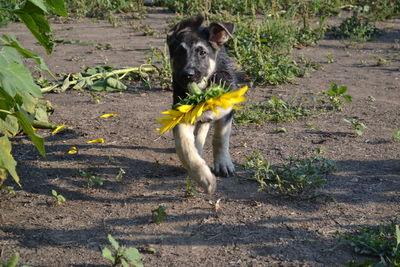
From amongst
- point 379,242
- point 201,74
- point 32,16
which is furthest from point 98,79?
point 379,242

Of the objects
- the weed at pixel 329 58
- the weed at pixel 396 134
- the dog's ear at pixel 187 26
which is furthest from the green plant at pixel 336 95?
the weed at pixel 329 58

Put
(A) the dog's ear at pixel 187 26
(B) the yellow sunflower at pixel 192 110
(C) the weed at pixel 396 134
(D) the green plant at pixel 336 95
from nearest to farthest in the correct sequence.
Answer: (B) the yellow sunflower at pixel 192 110 → (C) the weed at pixel 396 134 → (A) the dog's ear at pixel 187 26 → (D) the green plant at pixel 336 95

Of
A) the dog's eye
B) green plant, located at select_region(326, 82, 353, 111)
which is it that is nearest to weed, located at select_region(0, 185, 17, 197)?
the dog's eye

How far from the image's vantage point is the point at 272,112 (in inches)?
279

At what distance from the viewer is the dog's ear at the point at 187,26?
6121 mm

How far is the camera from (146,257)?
13.0 feet

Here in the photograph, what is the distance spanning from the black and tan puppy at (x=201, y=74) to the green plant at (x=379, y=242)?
1.46m

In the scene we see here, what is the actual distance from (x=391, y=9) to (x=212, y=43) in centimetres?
735

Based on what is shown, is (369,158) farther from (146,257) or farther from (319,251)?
(146,257)

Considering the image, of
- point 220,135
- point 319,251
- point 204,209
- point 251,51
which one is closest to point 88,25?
point 251,51

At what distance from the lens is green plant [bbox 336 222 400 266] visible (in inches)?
149

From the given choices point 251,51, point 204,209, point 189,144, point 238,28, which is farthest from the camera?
point 238,28

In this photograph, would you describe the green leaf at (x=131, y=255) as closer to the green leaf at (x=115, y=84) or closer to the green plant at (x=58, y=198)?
the green plant at (x=58, y=198)

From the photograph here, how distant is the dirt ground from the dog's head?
87 centimetres
